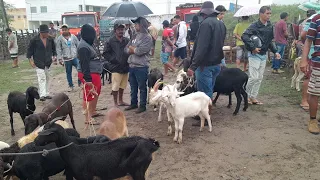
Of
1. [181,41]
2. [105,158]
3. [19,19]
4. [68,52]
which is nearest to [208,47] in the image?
[105,158]

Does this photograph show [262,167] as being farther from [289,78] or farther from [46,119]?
[289,78]

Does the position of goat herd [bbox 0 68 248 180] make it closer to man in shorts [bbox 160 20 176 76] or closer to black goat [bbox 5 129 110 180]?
black goat [bbox 5 129 110 180]

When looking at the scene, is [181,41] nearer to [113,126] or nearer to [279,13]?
[113,126]

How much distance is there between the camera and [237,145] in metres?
4.89

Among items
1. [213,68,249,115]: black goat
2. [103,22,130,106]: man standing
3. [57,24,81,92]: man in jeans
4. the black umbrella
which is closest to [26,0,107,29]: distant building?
the black umbrella

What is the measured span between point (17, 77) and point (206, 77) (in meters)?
9.34

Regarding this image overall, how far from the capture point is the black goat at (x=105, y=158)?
10.3 ft

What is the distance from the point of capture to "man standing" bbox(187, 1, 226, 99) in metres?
5.20

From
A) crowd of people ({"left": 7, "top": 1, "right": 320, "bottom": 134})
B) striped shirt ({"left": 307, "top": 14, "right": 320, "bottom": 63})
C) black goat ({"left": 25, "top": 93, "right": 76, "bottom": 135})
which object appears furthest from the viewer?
crowd of people ({"left": 7, "top": 1, "right": 320, "bottom": 134})

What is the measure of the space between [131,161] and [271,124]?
3707 mm

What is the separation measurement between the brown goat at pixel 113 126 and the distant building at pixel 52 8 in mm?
46313

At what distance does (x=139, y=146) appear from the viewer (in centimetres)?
316

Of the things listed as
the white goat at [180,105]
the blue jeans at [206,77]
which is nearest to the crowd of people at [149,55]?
the blue jeans at [206,77]

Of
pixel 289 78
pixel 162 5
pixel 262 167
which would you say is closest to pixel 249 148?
pixel 262 167
